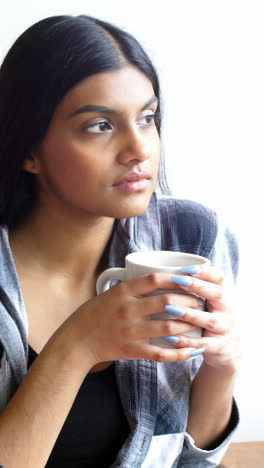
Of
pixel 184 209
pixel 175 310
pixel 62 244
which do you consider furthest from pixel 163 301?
pixel 184 209

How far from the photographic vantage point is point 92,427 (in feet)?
3.04

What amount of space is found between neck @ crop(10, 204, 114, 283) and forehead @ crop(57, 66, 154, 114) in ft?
0.63

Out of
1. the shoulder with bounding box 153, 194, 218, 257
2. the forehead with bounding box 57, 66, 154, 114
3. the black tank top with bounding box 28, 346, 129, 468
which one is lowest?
the black tank top with bounding box 28, 346, 129, 468

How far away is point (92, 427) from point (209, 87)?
2.53ft

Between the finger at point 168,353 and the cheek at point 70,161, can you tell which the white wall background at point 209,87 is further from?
the finger at point 168,353

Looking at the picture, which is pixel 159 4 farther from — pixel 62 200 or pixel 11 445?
pixel 11 445

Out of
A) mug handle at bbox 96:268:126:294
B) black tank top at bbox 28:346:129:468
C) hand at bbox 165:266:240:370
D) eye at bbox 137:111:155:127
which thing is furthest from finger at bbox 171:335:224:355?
eye at bbox 137:111:155:127

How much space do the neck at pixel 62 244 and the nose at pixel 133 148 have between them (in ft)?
0.52

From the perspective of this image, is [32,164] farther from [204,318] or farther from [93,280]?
[204,318]

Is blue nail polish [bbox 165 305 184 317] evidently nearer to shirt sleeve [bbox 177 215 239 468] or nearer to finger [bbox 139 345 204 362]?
finger [bbox 139 345 204 362]

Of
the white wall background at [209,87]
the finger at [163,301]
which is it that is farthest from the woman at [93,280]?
the white wall background at [209,87]

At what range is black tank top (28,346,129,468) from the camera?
3.02 ft

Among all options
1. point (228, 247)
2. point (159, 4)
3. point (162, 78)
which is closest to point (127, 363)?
point (228, 247)

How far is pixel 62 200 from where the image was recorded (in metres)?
0.93
